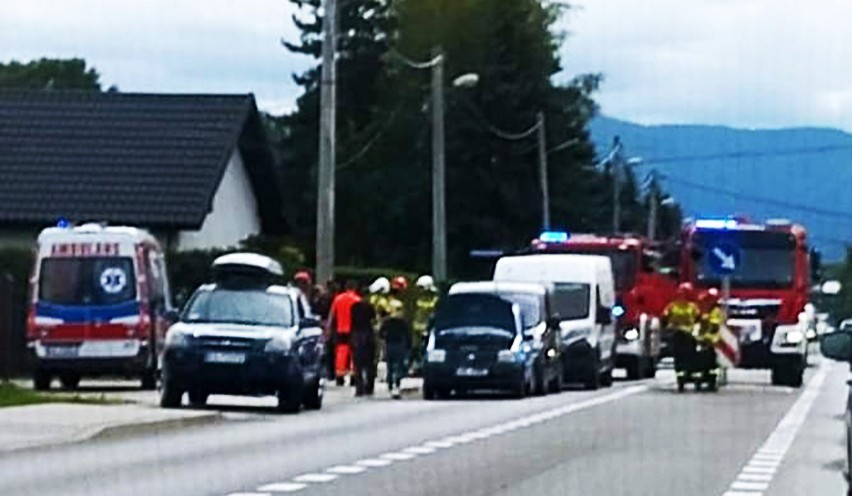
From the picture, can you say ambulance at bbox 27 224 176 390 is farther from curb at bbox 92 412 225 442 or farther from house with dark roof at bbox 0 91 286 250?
house with dark roof at bbox 0 91 286 250

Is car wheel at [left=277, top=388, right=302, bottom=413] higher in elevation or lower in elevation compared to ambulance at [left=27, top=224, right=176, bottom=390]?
lower

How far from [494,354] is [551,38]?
63.1m

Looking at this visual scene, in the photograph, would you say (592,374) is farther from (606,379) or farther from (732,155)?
(732,155)

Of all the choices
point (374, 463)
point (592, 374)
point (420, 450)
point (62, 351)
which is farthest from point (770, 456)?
point (592, 374)

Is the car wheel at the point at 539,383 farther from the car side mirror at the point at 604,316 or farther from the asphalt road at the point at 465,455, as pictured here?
the car side mirror at the point at 604,316

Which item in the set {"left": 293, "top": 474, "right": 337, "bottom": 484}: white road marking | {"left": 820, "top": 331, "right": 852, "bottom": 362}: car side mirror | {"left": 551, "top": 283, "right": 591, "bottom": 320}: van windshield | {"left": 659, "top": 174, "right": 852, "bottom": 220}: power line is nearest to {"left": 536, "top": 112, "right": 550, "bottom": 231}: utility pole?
{"left": 551, "top": 283, "right": 591, "bottom": 320}: van windshield

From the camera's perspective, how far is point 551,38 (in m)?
103

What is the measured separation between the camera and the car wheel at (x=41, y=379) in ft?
130

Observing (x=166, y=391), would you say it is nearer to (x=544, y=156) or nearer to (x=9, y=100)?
(x=9, y=100)

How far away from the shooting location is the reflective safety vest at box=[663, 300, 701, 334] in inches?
1735

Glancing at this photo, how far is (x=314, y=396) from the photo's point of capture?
115 ft

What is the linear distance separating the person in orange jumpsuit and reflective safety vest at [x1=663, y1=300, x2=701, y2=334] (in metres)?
5.62

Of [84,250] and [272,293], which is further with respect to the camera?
[84,250]

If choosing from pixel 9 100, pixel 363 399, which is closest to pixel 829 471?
pixel 363 399
